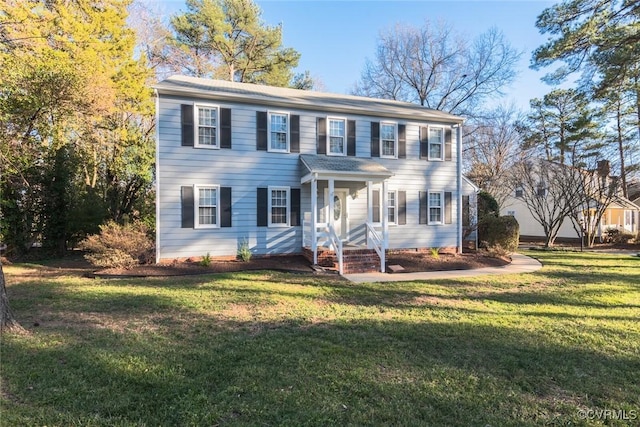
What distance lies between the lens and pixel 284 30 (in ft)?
76.3

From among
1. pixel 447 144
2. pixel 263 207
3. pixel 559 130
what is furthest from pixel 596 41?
pixel 559 130

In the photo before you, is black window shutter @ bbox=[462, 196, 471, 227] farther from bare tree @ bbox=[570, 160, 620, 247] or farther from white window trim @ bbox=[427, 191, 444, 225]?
bare tree @ bbox=[570, 160, 620, 247]

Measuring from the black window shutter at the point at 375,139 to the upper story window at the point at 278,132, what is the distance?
3.22m

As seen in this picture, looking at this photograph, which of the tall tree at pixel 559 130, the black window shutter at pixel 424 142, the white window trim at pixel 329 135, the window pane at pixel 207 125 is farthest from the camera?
the tall tree at pixel 559 130

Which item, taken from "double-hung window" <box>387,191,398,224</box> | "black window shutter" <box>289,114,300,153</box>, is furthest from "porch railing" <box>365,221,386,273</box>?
"black window shutter" <box>289,114,300,153</box>

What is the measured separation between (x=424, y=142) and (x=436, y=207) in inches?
102

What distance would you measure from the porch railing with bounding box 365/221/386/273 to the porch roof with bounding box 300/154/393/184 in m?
1.65

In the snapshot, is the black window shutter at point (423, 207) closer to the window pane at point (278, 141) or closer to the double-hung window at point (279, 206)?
the double-hung window at point (279, 206)

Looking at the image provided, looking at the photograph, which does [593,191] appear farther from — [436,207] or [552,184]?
[436,207]

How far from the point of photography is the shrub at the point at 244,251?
36.4ft

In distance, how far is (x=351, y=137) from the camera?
12797 millimetres

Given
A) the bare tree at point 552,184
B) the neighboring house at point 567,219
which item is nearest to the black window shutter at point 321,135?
the bare tree at point 552,184

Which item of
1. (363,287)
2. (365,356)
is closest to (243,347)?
(365,356)

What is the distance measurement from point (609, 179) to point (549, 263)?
13.0 metres
